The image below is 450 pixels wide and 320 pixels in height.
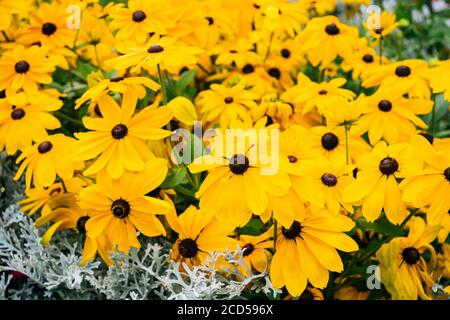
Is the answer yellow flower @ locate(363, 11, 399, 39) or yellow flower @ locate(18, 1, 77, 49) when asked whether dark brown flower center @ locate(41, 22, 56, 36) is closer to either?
yellow flower @ locate(18, 1, 77, 49)

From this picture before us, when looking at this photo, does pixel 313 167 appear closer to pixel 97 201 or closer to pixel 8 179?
pixel 97 201

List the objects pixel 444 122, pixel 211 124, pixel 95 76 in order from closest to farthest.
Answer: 1. pixel 95 76
2. pixel 211 124
3. pixel 444 122

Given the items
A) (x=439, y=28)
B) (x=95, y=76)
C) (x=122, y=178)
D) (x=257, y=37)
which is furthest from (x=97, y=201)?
(x=439, y=28)

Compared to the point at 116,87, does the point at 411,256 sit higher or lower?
lower

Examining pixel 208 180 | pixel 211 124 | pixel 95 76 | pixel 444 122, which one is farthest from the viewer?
pixel 444 122

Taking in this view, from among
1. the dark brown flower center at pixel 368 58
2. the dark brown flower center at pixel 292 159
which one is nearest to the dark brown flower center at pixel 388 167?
the dark brown flower center at pixel 292 159

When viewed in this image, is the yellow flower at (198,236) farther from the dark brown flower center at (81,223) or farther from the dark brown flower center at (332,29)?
the dark brown flower center at (332,29)

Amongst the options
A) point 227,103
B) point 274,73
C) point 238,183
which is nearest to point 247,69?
point 274,73

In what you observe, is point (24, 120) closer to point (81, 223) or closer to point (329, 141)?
point (81, 223)
